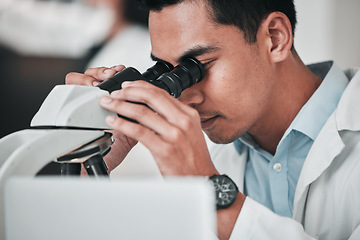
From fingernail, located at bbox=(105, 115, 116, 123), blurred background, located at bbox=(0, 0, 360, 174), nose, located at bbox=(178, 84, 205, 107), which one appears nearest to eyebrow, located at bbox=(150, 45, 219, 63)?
nose, located at bbox=(178, 84, 205, 107)

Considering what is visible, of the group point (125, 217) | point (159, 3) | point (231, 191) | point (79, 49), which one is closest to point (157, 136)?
point (231, 191)

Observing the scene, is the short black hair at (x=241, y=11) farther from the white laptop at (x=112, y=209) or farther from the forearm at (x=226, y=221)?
the white laptop at (x=112, y=209)

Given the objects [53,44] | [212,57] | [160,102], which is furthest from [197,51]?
[53,44]

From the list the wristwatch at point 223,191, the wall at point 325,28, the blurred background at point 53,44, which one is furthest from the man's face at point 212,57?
the wall at point 325,28

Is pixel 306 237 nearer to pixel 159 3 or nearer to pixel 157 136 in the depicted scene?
pixel 157 136

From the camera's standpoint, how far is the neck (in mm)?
1367

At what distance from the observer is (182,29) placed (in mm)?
1137

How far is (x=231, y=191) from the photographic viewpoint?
86cm

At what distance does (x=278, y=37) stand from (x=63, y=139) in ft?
2.92

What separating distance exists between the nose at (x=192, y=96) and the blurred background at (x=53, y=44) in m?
1.12

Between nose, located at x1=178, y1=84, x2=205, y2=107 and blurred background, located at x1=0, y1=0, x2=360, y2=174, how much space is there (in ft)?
3.67

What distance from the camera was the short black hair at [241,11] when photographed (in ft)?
3.82

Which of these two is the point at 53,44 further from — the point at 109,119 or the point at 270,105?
the point at 109,119

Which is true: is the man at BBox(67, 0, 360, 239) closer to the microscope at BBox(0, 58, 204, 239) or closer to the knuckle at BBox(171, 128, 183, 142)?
the knuckle at BBox(171, 128, 183, 142)
